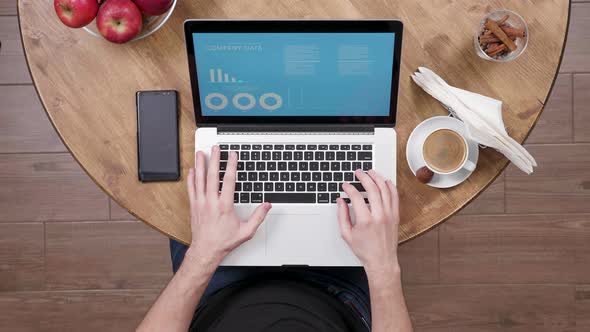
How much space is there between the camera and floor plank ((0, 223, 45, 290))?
70.0 inches

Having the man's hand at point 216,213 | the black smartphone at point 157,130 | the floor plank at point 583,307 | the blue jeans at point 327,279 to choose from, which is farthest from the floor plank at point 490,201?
the black smartphone at point 157,130

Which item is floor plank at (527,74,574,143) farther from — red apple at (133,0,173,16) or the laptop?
red apple at (133,0,173,16)

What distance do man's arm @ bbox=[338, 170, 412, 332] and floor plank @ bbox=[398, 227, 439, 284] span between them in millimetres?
711

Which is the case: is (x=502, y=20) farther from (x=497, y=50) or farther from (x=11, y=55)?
(x=11, y=55)

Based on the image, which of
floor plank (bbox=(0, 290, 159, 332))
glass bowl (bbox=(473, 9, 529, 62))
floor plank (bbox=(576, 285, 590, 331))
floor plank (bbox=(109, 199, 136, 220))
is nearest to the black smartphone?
glass bowl (bbox=(473, 9, 529, 62))

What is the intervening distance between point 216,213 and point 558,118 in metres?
1.26

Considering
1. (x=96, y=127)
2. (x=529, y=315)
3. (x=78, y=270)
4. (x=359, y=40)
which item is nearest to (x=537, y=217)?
(x=529, y=315)

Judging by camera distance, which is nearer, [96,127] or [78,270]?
[96,127]

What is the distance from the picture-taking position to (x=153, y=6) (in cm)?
99

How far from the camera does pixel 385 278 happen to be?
1061mm

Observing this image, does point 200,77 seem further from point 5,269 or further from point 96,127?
point 5,269

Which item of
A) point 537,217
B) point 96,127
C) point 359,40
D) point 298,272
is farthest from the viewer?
point 537,217

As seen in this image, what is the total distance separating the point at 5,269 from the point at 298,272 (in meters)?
1.14

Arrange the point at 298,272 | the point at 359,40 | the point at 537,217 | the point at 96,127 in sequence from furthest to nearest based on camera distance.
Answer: the point at 537,217 < the point at 298,272 < the point at 96,127 < the point at 359,40
